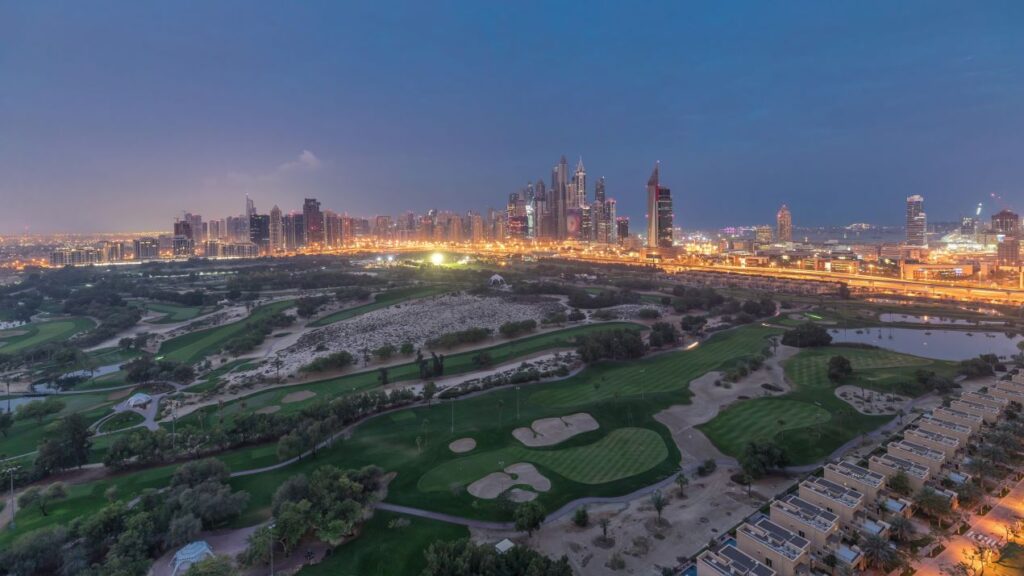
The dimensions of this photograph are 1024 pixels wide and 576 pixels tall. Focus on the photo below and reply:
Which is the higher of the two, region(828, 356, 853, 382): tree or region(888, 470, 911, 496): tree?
region(828, 356, 853, 382): tree

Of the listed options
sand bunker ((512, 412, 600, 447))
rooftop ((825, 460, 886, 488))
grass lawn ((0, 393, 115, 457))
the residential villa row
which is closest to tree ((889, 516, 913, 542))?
the residential villa row

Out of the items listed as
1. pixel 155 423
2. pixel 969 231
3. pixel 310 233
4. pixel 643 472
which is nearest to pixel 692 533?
pixel 643 472

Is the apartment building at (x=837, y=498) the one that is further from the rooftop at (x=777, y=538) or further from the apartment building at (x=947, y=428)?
the apartment building at (x=947, y=428)

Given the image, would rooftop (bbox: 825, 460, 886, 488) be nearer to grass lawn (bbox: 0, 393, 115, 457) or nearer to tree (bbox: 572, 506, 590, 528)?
tree (bbox: 572, 506, 590, 528)

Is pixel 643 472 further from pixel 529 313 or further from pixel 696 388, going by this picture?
pixel 529 313

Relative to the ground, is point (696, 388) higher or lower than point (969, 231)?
lower

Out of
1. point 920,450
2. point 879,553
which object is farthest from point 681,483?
point 920,450
